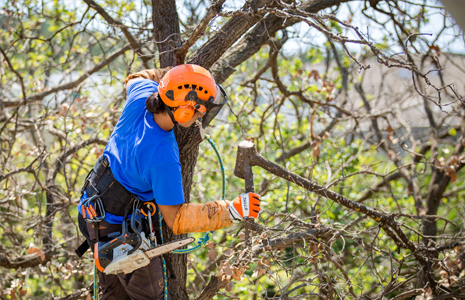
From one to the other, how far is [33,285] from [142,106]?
5.17 metres

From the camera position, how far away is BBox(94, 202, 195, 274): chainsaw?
2592 mm

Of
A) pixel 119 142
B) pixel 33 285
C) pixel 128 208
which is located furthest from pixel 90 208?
pixel 33 285

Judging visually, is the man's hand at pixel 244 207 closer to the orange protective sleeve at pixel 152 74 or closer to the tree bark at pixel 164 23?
the orange protective sleeve at pixel 152 74

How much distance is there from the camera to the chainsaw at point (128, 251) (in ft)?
8.50

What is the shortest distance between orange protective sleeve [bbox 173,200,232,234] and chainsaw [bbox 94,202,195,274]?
0.29ft

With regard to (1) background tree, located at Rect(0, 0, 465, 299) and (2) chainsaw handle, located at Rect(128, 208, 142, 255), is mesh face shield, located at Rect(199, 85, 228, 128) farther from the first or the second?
(2) chainsaw handle, located at Rect(128, 208, 142, 255)

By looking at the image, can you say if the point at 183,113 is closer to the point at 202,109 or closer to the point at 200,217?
the point at 202,109

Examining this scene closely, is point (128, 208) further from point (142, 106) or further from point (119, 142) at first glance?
point (142, 106)

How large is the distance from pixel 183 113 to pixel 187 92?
0.13 meters

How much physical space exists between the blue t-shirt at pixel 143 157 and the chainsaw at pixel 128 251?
0.64 feet

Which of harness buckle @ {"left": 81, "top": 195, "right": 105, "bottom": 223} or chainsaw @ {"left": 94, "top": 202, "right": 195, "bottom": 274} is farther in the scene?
harness buckle @ {"left": 81, "top": 195, "right": 105, "bottom": 223}

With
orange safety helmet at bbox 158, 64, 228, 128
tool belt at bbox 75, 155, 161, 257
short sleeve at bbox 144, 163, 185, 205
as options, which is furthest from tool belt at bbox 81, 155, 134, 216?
orange safety helmet at bbox 158, 64, 228, 128

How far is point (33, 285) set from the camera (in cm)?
664

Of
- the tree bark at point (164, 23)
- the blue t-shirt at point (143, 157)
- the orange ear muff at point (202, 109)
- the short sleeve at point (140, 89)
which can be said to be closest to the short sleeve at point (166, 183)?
the blue t-shirt at point (143, 157)
